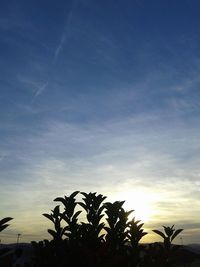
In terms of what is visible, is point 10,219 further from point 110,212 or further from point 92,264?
point 110,212

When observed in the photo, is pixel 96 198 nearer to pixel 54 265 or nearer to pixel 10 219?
pixel 54 265

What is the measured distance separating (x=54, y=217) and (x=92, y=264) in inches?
69.1

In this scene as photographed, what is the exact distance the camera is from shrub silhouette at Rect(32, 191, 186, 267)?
6.14 meters

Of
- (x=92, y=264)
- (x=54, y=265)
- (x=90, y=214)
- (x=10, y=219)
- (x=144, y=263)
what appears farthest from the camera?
(x=90, y=214)

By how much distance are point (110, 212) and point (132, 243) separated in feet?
2.66

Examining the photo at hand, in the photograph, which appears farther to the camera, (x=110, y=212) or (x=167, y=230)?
(x=167, y=230)

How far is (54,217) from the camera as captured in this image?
672 cm

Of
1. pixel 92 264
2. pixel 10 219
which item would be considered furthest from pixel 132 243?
pixel 10 219

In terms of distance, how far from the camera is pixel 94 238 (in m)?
6.56

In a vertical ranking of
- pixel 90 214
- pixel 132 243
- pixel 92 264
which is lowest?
pixel 92 264

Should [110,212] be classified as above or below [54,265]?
above

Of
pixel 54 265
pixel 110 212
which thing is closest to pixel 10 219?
pixel 54 265

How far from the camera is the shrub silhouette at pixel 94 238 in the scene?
242 inches

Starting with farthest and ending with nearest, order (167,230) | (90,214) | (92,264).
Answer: (167,230)
(90,214)
(92,264)
